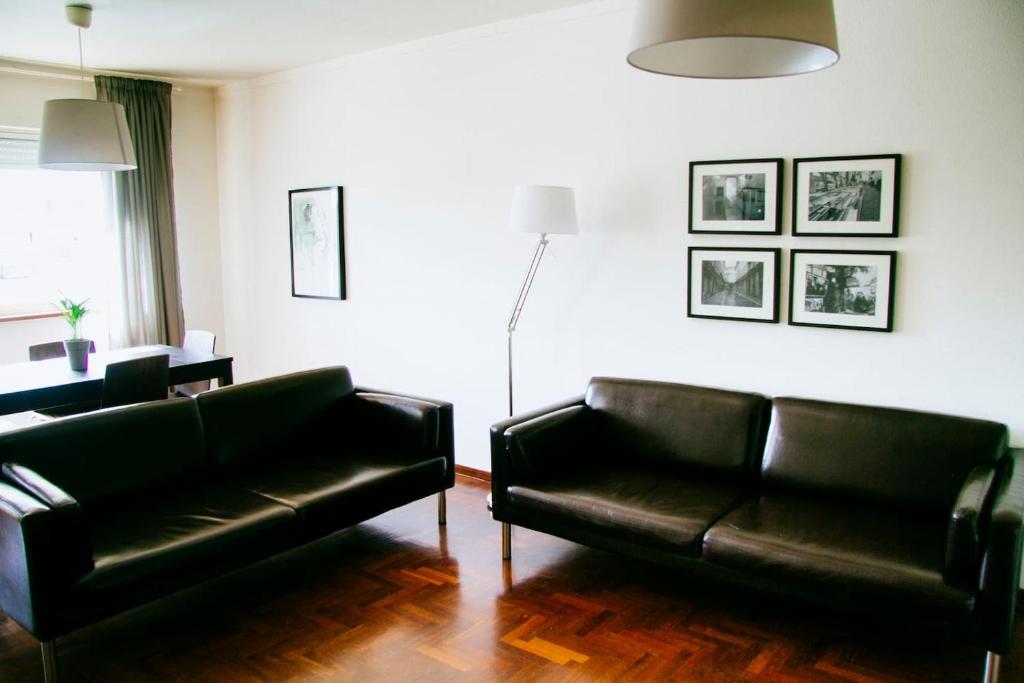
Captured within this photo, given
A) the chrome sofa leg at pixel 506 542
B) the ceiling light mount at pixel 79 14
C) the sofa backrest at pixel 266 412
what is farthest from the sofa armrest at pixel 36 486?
the ceiling light mount at pixel 79 14

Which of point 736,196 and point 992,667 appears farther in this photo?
point 736,196

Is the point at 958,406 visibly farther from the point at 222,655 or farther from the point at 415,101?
the point at 415,101

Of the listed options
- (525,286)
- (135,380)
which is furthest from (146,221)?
(525,286)

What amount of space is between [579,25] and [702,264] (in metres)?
1.36

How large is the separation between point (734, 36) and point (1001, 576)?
173 centimetres

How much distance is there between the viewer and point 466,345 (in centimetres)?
459

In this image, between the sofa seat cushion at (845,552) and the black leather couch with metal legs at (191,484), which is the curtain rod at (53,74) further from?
the sofa seat cushion at (845,552)

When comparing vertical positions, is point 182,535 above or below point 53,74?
below

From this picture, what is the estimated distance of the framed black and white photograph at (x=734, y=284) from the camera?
3461 mm

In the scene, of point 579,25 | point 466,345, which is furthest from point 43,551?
point 579,25

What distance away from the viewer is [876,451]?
9.80ft

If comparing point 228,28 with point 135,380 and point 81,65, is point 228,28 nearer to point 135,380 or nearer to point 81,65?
point 81,65

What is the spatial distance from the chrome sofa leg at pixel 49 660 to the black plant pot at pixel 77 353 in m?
1.96

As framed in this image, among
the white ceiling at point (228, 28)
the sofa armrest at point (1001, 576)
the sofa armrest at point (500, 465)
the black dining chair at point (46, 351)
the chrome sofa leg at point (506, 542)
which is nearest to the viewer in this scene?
the sofa armrest at point (1001, 576)
